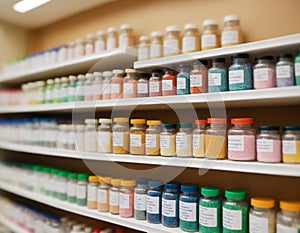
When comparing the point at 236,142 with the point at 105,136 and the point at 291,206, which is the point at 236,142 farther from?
the point at 105,136

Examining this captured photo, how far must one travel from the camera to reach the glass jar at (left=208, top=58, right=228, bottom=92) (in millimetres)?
1064

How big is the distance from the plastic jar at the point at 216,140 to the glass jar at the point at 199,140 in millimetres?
16

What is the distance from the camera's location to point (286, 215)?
36.4 inches

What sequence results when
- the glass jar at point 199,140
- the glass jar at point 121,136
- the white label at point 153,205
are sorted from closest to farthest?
1. the glass jar at point 199,140
2. the white label at point 153,205
3. the glass jar at point 121,136

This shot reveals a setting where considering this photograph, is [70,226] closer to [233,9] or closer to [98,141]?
[98,141]

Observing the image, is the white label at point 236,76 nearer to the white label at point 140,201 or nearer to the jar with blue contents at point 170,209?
the jar with blue contents at point 170,209

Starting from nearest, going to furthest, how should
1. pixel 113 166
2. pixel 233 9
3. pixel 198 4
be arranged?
pixel 233 9
pixel 198 4
pixel 113 166

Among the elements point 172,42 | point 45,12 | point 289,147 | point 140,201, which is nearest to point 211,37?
point 172,42

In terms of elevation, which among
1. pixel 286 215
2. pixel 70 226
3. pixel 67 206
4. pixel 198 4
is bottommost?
pixel 70 226

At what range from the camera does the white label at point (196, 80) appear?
1.11m

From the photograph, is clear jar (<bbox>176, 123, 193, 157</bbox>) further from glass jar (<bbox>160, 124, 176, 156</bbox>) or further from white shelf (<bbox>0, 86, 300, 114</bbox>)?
white shelf (<bbox>0, 86, 300, 114</bbox>)

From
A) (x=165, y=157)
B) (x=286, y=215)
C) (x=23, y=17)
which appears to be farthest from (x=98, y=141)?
(x=23, y=17)

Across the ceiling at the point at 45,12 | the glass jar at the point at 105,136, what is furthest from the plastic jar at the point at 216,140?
the ceiling at the point at 45,12

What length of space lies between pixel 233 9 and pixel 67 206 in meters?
1.31
